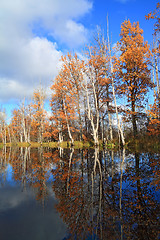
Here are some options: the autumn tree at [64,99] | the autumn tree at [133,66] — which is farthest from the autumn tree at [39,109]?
the autumn tree at [133,66]

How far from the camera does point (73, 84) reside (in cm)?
2245

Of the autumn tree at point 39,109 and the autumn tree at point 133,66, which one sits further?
the autumn tree at point 39,109

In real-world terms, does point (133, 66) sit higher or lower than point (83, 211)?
higher

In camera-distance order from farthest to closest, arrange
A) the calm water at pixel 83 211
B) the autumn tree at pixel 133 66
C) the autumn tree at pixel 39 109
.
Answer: the autumn tree at pixel 39 109
the autumn tree at pixel 133 66
the calm water at pixel 83 211

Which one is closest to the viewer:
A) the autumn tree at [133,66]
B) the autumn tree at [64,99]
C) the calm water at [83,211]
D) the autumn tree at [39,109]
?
the calm water at [83,211]

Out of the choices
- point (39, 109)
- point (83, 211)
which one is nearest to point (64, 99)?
point (39, 109)

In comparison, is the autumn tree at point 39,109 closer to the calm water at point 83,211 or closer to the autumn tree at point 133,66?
the autumn tree at point 133,66

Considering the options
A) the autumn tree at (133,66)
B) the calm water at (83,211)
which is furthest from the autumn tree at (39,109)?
the calm water at (83,211)

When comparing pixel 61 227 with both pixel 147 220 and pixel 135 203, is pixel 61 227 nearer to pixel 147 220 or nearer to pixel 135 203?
pixel 147 220

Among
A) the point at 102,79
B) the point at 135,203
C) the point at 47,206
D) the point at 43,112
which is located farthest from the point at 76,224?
the point at 43,112

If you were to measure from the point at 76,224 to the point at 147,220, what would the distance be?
3.69 ft

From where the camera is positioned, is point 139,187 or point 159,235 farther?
point 139,187

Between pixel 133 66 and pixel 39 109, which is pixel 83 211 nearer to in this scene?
pixel 133 66

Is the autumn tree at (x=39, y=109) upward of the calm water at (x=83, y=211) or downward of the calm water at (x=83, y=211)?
upward
